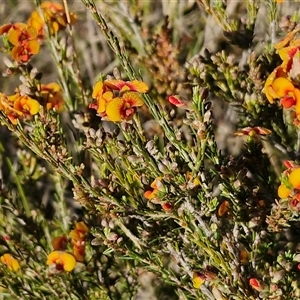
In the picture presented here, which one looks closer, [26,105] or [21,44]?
[26,105]

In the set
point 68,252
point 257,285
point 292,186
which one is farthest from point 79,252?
point 292,186

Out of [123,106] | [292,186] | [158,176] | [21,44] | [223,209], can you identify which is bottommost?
[223,209]

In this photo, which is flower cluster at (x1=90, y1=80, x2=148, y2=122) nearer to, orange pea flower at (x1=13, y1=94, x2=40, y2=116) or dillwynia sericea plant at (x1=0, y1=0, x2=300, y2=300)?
dillwynia sericea plant at (x1=0, y1=0, x2=300, y2=300)

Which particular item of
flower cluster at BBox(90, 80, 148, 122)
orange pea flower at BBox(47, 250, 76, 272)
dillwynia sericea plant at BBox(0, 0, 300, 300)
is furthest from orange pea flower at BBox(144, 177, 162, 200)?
orange pea flower at BBox(47, 250, 76, 272)

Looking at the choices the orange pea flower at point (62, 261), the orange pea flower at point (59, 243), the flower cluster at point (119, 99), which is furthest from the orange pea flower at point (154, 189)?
the orange pea flower at point (59, 243)

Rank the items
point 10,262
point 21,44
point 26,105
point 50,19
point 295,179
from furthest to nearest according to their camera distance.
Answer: point 50,19 < point 10,262 < point 21,44 < point 26,105 < point 295,179

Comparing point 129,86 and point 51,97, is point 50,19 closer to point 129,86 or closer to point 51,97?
point 51,97
